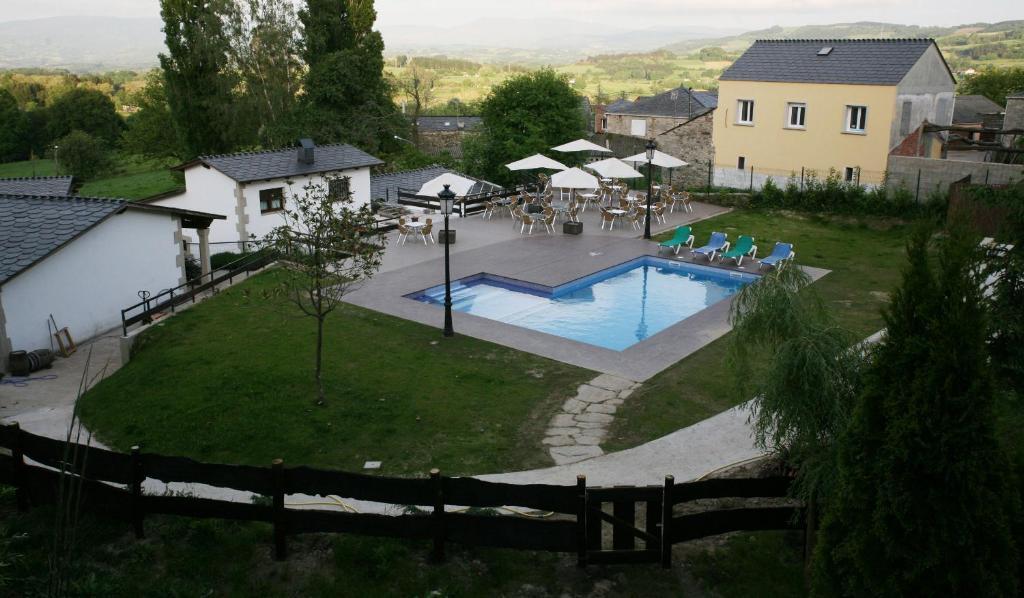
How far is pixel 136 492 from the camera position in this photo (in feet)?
22.9

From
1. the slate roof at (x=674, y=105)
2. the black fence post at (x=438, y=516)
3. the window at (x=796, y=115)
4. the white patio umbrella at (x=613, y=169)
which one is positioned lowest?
the black fence post at (x=438, y=516)

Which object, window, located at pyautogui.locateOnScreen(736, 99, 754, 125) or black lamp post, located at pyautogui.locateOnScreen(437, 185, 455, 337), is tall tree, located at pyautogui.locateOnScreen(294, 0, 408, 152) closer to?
window, located at pyautogui.locateOnScreen(736, 99, 754, 125)

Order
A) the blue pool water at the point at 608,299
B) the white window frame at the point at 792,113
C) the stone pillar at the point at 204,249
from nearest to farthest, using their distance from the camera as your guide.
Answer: the blue pool water at the point at 608,299 → the stone pillar at the point at 204,249 → the white window frame at the point at 792,113

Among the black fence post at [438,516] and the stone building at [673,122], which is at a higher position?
the stone building at [673,122]

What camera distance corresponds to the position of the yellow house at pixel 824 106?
28.9 metres

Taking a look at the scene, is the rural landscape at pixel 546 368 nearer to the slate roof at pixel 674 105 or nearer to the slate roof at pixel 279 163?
the slate roof at pixel 279 163

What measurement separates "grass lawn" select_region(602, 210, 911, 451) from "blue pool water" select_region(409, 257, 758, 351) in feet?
7.29

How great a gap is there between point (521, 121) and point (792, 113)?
409 inches

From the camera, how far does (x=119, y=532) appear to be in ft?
23.5

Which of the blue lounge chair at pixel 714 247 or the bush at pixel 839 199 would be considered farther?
the bush at pixel 839 199

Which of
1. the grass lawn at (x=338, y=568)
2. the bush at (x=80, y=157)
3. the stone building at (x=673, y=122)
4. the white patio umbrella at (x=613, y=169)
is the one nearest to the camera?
the grass lawn at (x=338, y=568)

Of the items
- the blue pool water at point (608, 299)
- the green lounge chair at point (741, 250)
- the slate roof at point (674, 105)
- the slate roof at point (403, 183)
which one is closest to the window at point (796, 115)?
the slate roof at point (403, 183)

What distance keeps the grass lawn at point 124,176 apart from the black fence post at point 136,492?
3996cm

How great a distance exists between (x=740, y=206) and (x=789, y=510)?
21.9m
